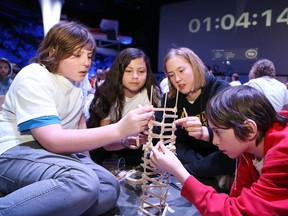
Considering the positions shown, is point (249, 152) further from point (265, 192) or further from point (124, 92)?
point (124, 92)

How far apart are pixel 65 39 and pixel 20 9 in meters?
6.79

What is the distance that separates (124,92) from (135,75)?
168 mm

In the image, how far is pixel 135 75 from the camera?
1862 millimetres

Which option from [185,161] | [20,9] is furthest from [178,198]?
[20,9]

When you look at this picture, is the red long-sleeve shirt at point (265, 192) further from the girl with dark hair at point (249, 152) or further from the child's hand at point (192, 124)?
the child's hand at point (192, 124)

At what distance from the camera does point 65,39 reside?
4.10 feet

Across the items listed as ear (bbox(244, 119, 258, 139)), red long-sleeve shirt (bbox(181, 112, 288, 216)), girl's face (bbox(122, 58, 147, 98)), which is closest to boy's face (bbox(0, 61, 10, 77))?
girl's face (bbox(122, 58, 147, 98))

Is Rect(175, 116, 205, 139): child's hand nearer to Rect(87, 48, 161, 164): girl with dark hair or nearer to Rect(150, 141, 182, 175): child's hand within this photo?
Rect(150, 141, 182, 175): child's hand

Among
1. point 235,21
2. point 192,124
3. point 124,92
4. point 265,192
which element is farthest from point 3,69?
point 235,21

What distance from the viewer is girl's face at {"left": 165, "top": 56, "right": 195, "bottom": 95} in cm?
171

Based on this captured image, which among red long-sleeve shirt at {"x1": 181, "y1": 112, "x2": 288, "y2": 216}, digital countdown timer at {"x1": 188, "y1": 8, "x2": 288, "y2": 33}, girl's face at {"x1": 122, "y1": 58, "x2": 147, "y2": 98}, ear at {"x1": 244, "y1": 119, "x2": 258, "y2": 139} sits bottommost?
red long-sleeve shirt at {"x1": 181, "y1": 112, "x2": 288, "y2": 216}

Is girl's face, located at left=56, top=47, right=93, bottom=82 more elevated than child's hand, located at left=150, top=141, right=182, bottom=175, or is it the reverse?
girl's face, located at left=56, top=47, right=93, bottom=82

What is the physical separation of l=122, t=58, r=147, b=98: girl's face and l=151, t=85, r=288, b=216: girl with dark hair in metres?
0.89

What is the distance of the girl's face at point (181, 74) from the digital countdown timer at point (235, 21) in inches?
180
